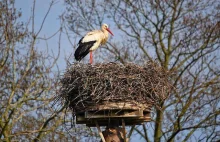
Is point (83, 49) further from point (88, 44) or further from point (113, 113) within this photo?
point (113, 113)

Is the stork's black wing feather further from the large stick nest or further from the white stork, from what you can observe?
the large stick nest

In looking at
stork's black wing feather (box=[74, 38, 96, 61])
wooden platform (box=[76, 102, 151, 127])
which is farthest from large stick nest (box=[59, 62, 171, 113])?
stork's black wing feather (box=[74, 38, 96, 61])

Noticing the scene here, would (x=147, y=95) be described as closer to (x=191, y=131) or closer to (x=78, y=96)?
(x=78, y=96)

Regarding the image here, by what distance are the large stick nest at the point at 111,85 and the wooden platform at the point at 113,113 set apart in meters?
0.07

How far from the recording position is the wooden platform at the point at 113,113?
7215 millimetres

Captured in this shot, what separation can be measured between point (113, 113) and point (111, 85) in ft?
1.28

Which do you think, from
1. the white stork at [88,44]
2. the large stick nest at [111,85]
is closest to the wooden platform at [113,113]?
the large stick nest at [111,85]

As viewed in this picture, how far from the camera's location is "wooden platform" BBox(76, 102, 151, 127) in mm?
7215

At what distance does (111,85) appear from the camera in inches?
291

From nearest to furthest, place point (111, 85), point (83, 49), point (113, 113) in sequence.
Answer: point (113, 113), point (111, 85), point (83, 49)

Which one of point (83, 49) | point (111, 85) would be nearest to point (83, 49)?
point (83, 49)

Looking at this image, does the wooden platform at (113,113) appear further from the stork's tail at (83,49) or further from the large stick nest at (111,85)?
the stork's tail at (83,49)

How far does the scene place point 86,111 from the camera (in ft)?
24.0

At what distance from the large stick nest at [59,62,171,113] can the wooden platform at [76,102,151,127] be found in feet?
0.24
